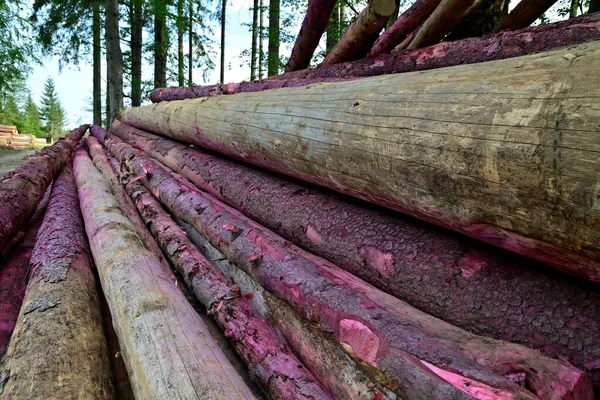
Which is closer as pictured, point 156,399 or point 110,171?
point 156,399

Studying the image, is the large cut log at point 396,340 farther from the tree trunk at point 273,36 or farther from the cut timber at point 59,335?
the tree trunk at point 273,36

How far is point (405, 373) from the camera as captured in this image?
0.89 meters

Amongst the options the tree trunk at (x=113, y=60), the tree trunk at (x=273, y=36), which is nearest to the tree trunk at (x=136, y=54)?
the tree trunk at (x=113, y=60)

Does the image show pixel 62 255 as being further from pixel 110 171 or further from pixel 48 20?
pixel 48 20

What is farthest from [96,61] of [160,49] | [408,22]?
[408,22]

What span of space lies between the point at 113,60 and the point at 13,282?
26.0 ft

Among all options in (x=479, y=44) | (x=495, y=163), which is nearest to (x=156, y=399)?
(x=495, y=163)

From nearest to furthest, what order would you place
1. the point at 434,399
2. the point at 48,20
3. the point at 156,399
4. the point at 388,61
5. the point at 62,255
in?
the point at 434,399 → the point at 156,399 → the point at 62,255 → the point at 388,61 → the point at 48,20

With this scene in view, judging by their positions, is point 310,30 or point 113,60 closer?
point 310,30

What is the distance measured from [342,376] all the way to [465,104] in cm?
94

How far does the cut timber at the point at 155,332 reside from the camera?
0.96m

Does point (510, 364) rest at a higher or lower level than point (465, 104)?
lower

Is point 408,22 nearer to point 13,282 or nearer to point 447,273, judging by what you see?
point 447,273

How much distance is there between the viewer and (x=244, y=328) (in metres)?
1.41
